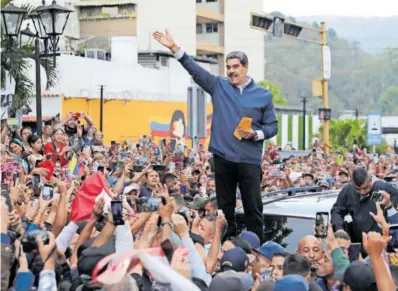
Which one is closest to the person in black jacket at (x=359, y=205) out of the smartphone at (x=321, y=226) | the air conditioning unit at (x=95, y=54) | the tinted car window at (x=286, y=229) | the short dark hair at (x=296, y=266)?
the tinted car window at (x=286, y=229)

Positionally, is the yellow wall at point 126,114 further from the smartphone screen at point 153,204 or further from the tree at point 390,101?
the tree at point 390,101

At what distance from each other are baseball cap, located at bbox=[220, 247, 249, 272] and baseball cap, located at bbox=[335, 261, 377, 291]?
2.78 ft

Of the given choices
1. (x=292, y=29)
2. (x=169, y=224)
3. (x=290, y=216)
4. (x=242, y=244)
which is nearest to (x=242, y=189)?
(x=290, y=216)

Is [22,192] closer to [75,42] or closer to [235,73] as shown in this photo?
[235,73]

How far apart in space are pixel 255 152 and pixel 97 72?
31.4 m

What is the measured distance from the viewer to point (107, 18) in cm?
6644

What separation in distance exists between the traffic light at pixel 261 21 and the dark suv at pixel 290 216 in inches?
778

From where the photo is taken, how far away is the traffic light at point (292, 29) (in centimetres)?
2991

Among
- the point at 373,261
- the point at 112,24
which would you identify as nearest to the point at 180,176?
the point at 373,261

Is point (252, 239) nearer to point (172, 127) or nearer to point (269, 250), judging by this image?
point (269, 250)

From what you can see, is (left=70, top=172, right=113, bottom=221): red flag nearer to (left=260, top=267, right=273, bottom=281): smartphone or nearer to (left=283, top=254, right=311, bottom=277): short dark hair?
(left=260, top=267, right=273, bottom=281): smartphone

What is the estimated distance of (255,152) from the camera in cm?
879

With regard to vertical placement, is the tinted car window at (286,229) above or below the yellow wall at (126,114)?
above

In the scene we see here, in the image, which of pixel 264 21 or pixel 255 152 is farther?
pixel 264 21
